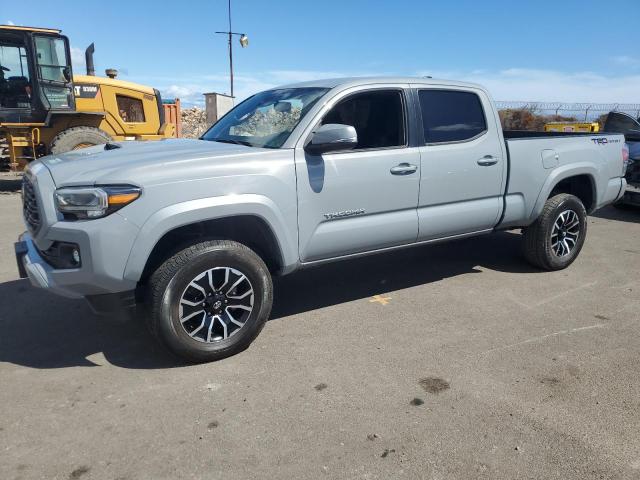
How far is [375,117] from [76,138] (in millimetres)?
8077

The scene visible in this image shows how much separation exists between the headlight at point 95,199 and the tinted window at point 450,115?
2.49 metres

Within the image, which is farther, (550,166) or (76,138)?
(76,138)

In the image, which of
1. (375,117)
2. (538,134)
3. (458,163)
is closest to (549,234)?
(538,134)

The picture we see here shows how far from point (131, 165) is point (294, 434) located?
73.9 inches

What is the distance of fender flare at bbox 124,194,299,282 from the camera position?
10.2ft

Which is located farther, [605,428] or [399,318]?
[399,318]

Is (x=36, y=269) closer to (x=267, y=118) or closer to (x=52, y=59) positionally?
(x=267, y=118)

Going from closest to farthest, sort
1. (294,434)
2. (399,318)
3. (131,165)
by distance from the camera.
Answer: (294,434), (131,165), (399,318)

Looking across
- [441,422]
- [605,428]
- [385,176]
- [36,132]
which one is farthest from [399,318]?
[36,132]

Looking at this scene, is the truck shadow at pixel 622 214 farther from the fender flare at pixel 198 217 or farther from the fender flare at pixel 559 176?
the fender flare at pixel 198 217

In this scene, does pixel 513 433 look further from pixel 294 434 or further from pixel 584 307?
pixel 584 307

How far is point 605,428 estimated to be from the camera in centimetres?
279

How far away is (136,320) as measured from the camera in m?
4.24

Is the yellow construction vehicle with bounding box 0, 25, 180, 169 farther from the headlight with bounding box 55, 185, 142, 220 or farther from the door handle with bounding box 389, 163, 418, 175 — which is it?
the door handle with bounding box 389, 163, 418, 175
